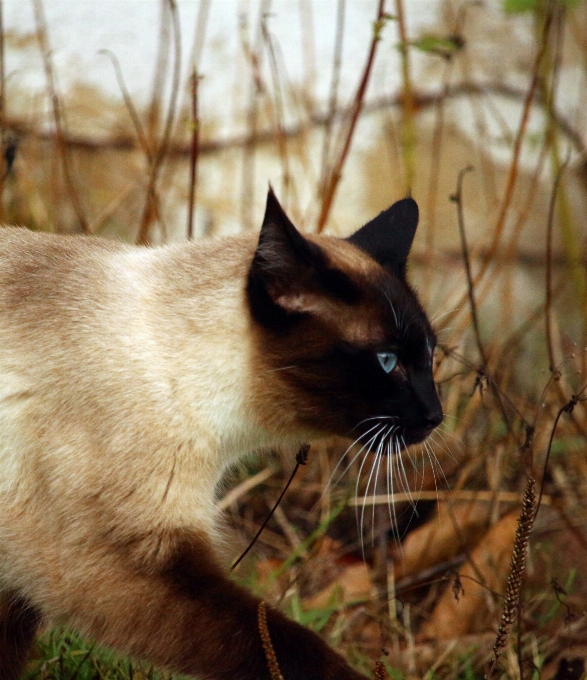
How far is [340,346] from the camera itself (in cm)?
201

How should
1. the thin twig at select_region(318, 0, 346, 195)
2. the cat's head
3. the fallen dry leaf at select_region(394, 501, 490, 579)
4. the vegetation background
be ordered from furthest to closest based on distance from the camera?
the fallen dry leaf at select_region(394, 501, 490, 579) → the thin twig at select_region(318, 0, 346, 195) → the vegetation background → the cat's head

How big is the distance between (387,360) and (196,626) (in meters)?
0.72

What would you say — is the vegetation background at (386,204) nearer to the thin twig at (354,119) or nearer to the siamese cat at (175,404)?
the thin twig at (354,119)

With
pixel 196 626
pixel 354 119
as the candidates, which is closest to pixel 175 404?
pixel 196 626

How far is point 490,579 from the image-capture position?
3.10 meters

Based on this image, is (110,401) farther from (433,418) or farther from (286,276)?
(433,418)

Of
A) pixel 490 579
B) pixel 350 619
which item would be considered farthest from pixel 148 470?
pixel 490 579

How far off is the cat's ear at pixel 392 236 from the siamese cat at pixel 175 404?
12mm

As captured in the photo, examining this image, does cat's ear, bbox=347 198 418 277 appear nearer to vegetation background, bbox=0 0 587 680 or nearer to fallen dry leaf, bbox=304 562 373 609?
vegetation background, bbox=0 0 587 680

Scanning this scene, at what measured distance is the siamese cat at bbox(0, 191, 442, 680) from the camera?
184 centimetres

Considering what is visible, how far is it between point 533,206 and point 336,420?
341cm

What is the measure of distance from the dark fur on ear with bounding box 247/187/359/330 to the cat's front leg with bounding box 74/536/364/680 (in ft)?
1.85

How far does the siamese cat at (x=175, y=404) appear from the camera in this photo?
6.02ft

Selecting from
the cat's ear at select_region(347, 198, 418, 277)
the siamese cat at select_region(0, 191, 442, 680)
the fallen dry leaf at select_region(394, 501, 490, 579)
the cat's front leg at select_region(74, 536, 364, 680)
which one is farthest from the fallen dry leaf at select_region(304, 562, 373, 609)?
the cat's ear at select_region(347, 198, 418, 277)
